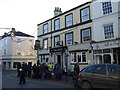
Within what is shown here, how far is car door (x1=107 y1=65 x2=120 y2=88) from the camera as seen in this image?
7909mm

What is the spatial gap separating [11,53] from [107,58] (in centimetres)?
3295

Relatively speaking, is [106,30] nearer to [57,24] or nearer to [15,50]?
[57,24]

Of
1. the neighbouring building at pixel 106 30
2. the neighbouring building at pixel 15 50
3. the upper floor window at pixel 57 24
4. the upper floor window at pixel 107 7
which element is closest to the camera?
the neighbouring building at pixel 106 30

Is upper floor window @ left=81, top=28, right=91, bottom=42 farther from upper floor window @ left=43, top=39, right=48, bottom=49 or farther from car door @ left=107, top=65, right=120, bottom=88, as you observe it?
Result: car door @ left=107, top=65, right=120, bottom=88

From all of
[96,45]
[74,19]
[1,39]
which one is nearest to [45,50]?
[74,19]

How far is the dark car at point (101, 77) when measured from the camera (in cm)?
805

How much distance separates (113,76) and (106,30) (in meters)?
10.2

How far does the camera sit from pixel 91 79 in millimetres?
8914

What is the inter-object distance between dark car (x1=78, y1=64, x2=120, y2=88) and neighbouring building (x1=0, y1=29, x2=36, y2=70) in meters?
36.5

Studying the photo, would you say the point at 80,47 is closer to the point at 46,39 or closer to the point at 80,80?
the point at 46,39

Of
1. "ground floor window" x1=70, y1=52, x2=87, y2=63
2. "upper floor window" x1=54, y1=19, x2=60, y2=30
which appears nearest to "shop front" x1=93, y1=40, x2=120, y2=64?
"ground floor window" x1=70, y1=52, x2=87, y2=63

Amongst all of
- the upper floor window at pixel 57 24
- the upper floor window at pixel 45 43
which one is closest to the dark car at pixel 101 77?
the upper floor window at pixel 57 24

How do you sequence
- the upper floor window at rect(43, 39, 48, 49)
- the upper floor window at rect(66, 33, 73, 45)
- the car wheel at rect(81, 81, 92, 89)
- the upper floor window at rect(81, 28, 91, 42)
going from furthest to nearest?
1. the upper floor window at rect(43, 39, 48, 49)
2. the upper floor window at rect(66, 33, 73, 45)
3. the upper floor window at rect(81, 28, 91, 42)
4. the car wheel at rect(81, 81, 92, 89)

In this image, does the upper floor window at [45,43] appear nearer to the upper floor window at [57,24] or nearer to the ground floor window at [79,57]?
the upper floor window at [57,24]
